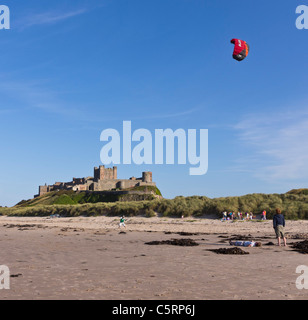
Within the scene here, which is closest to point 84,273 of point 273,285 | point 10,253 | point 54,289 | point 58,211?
point 54,289

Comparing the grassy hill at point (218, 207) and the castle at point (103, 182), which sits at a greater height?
the castle at point (103, 182)

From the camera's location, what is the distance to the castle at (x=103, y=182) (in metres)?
133

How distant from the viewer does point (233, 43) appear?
76.5 feet

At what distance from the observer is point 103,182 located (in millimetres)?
133625

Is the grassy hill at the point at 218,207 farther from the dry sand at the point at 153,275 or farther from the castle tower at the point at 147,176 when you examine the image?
the castle tower at the point at 147,176

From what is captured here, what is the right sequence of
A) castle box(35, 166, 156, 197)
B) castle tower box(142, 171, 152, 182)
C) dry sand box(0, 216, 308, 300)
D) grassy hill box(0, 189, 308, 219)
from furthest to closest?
castle tower box(142, 171, 152, 182), castle box(35, 166, 156, 197), grassy hill box(0, 189, 308, 219), dry sand box(0, 216, 308, 300)

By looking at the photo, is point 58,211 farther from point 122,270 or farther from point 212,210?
point 122,270

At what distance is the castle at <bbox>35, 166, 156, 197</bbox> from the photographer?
133062mm

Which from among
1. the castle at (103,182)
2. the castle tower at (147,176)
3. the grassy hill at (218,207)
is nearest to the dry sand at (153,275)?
the grassy hill at (218,207)

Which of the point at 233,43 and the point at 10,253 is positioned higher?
the point at 233,43

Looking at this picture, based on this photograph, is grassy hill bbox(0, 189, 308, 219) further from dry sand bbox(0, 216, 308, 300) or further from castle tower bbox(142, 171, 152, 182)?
castle tower bbox(142, 171, 152, 182)

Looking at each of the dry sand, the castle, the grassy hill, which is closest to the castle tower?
the castle
